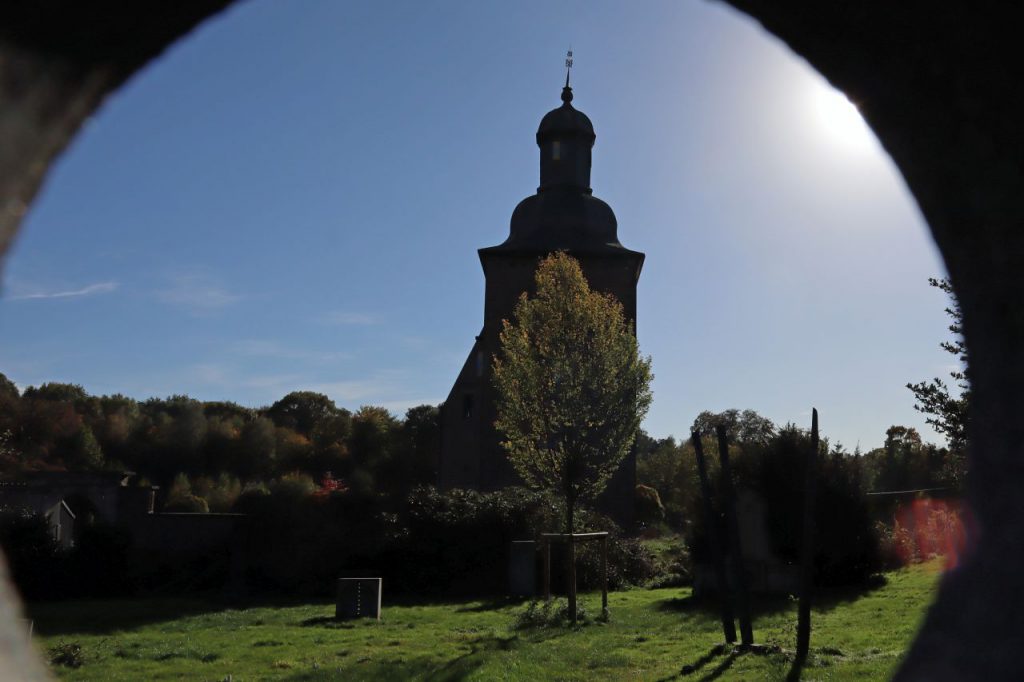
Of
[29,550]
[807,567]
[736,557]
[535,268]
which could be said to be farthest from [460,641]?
[535,268]

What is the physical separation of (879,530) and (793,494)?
2.87 m

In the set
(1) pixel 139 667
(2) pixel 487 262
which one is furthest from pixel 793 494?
(2) pixel 487 262

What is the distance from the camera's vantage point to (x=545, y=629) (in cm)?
1475

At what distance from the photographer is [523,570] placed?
21250mm

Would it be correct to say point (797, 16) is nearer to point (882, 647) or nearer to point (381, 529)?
point (882, 647)

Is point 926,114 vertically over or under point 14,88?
over

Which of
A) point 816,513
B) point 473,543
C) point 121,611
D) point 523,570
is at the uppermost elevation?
point 816,513

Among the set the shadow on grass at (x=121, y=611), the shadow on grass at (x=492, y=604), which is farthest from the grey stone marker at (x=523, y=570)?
the shadow on grass at (x=121, y=611)

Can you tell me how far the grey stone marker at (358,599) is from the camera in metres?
17.0

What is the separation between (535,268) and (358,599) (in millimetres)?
19778

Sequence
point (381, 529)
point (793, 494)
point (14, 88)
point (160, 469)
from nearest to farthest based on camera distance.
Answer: point (14, 88) → point (793, 494) → point (381, 529) → point (160, 469)

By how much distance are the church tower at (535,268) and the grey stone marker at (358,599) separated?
53.5 feet

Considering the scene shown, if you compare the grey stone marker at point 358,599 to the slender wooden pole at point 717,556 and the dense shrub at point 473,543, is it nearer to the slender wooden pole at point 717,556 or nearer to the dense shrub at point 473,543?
the dense shrub at point 473,543

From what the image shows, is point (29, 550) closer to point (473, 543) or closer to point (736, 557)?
point (473, 543)
